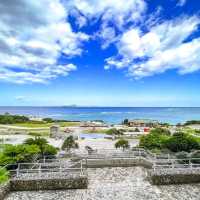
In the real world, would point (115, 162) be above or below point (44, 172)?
above

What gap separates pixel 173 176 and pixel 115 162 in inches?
137

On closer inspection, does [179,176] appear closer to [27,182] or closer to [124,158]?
[124,158]

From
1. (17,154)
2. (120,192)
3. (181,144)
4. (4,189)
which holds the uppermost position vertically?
(17,154)

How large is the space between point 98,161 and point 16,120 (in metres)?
67.2

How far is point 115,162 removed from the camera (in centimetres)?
1286

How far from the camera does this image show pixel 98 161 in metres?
12.8

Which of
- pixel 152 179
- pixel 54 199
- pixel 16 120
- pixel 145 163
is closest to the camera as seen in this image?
pixel 54 199

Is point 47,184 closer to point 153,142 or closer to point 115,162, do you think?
point 115,162

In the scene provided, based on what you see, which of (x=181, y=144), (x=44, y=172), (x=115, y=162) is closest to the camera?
(x=44, y=172)

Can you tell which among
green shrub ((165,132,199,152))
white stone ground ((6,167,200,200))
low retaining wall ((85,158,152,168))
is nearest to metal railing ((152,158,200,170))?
low retaining wall ((85,158,152,168))

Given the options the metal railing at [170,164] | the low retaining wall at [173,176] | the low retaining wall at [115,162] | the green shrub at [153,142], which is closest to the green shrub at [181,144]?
the green shrub at [153,142]

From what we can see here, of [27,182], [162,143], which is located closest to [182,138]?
[162,143]

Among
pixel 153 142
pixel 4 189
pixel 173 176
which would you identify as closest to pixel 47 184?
pixel 4 189

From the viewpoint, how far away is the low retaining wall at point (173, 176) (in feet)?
32.9
